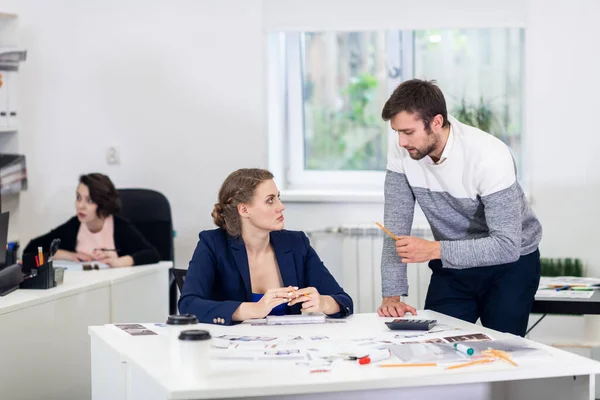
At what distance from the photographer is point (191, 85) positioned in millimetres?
4781

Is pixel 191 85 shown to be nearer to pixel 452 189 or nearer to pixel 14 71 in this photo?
pixel 14 71

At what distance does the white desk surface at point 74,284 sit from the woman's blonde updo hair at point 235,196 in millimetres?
748

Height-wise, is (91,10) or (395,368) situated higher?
(91,10)

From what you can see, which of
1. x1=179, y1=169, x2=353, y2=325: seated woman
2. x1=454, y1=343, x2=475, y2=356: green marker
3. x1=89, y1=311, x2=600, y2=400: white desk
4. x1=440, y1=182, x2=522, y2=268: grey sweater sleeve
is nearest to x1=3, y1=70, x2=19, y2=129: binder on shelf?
x1=179, y1=169, x2=353, y2=325: seated woman

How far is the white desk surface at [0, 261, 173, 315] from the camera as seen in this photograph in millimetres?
2965

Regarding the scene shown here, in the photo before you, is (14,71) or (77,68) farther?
(77,68)

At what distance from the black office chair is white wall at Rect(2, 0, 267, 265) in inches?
19.1

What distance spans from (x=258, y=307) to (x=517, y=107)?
2530mm

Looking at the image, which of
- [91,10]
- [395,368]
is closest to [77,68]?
[91,10]

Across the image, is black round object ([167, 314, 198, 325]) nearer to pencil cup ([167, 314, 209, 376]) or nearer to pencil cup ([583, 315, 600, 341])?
pencil cup ([167, 314, 209, 376])

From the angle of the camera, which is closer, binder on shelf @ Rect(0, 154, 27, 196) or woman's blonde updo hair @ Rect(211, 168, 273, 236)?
woman's blonde updo hair @ Rect(211, 168, 273, 236)

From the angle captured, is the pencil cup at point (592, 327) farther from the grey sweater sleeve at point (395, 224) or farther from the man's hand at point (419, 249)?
the man's hand at point (419, 249)

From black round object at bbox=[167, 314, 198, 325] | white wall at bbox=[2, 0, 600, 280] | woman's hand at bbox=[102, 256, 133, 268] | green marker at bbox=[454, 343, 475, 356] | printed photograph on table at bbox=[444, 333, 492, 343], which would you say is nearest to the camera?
black round object at bbox=[167, 314, 198, 325]

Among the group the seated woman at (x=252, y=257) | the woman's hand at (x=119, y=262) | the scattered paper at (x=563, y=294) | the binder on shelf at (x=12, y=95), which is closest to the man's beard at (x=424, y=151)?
the seated woman at (x=252, y=257)
